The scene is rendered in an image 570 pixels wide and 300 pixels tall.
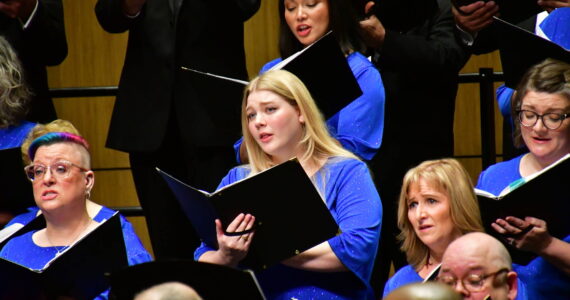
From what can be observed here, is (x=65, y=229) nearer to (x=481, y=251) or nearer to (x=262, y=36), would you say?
(x=481, y=251)

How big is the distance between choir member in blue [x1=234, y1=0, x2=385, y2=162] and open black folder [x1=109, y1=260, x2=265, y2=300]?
1135 millimetres

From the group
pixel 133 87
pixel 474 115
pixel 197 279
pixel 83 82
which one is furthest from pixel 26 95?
pixel 474 115

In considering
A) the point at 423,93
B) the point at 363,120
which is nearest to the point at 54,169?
the point at 363,120

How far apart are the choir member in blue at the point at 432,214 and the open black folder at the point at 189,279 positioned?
0.73m

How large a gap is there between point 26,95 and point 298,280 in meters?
1.58

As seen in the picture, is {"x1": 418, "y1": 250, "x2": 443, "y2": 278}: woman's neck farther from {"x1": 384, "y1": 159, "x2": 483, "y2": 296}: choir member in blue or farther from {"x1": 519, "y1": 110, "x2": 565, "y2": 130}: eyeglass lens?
{"x1": 519, "y1": 110, "x2": 565, "y2": 130}: eyeglass lens

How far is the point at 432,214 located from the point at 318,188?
360mm

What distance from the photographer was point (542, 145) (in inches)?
128

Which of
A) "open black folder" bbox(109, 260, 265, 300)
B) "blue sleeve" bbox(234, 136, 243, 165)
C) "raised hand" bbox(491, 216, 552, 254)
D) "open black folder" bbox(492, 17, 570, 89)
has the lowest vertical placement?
"raised hand" bbox(491, 216, 552, 254)

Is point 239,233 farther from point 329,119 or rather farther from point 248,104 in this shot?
point 329,119

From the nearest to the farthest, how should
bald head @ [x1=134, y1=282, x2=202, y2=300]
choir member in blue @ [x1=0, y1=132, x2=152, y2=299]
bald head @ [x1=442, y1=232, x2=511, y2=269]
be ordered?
bald head @ [x1=134, y1=282, x2=202, y2=300]
bald head @ [x1=442, y1=232, x2=511, y2=269]
choir member in blue @ [x1=0, y1=132, x2=152, y2=299]

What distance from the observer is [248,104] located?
11.1 ft

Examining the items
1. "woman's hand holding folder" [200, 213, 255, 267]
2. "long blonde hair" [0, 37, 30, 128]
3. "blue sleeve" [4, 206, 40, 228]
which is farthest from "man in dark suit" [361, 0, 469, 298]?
"long blonde hair" [0, 37, 30, 128]

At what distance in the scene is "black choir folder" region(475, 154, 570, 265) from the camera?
281 centimetres
